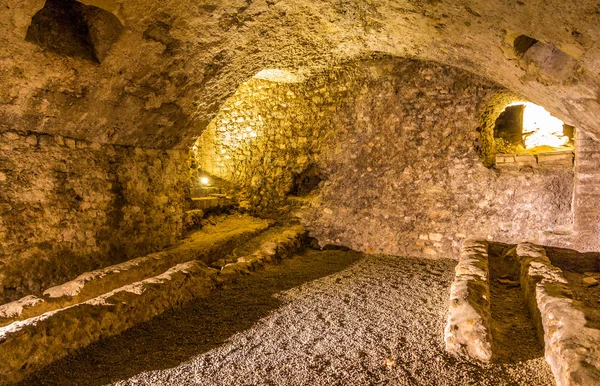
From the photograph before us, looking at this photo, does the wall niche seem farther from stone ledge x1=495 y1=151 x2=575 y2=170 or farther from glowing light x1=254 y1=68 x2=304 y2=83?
stone ledge x1=495 y1=151 x2=575 y2=170

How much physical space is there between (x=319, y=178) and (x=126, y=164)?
306 cm

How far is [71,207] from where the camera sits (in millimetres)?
3707

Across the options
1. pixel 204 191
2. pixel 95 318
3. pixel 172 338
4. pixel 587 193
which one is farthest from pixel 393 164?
pixel 95 318

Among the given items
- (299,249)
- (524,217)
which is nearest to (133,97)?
(299,249)

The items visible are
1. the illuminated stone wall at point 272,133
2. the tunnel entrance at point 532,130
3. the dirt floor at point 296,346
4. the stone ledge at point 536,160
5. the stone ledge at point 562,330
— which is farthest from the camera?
the tunnel entrance at point 532,130

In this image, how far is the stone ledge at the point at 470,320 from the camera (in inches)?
89.3

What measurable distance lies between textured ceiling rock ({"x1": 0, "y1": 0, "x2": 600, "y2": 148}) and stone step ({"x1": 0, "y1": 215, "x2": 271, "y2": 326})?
136 centimetres

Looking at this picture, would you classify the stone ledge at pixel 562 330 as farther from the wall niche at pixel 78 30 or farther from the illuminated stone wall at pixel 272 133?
the illuminated stone wall at pixel 272 133

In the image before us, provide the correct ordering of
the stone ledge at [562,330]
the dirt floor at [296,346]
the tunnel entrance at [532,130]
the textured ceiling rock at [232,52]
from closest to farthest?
the stone ledge at [562,330], the dirt floor at [296,346], the textured ceiling rock at [232,52], the tunnel entrance at [532,130]

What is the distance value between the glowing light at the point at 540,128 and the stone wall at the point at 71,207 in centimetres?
716

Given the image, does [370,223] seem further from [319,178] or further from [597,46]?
[597,46]

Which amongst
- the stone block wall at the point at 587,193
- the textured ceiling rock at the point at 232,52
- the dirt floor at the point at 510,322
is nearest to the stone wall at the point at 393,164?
the stone block wall at the point at 587,193

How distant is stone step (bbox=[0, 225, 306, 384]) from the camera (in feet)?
6.97

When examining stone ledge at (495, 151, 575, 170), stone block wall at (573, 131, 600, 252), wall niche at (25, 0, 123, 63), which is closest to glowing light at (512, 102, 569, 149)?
stone ledge at (495, 151, 575, 170)
